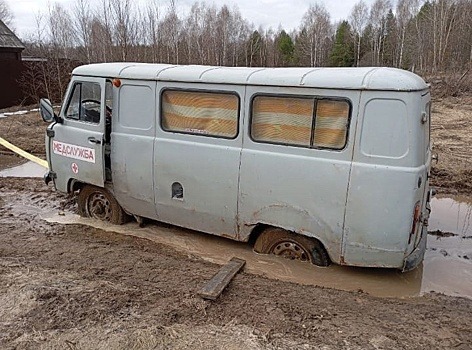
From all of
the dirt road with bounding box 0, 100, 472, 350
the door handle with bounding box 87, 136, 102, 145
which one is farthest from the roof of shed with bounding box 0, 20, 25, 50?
the dirt road with bounding box 0, 100, 472, 350

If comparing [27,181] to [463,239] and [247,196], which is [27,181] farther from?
[463,239]

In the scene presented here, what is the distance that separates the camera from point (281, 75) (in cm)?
→ 505

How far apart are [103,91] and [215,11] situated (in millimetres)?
34691

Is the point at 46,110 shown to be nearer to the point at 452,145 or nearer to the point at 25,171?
the point at 25,171

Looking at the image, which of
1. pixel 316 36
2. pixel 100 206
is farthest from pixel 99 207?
pixel 316 36

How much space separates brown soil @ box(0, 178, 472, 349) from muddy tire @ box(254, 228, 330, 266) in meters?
0.52

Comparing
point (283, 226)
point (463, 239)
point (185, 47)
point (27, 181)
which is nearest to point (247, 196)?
point (283, 226)

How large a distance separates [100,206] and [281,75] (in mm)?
3767

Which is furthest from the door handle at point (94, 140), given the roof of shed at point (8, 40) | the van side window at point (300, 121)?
the roof of shed at point (8, 40)

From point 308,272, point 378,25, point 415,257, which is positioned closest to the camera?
point 415,257

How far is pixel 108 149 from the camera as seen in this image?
6.35 meters

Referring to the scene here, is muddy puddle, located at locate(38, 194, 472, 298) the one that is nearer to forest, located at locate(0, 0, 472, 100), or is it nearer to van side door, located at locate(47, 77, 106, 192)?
van side door, located at locate(47, 77, 106, 192)

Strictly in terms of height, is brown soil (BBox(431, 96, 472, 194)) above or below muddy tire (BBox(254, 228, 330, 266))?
above

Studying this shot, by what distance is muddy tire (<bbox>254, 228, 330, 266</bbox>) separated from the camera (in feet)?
17.5
